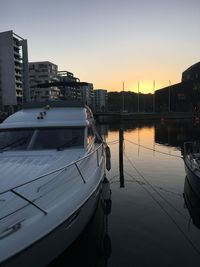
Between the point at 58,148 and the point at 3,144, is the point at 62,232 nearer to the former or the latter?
the point at 58,148

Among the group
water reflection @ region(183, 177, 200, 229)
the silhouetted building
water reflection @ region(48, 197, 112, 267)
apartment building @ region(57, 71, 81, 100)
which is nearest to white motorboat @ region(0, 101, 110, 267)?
water reflection @ region(48, 197, 112, 267)

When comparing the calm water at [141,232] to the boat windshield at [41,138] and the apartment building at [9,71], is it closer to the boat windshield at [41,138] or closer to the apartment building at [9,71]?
the boat windshield at [41,138]

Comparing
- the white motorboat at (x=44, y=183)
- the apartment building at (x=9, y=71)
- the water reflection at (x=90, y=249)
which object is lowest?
the water reflection at (x=90, y=249)

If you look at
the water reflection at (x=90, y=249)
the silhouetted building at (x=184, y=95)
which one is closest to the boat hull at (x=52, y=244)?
the water reflection at (x=90, y=249)

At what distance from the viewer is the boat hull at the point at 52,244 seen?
4422 millimetres

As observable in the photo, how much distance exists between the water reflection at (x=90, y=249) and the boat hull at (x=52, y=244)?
0.80m

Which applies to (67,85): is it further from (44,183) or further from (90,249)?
(44,183)

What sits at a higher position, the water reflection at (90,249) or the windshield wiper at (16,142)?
the windshield wiper at (16,142)

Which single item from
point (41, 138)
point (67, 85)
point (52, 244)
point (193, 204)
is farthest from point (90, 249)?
point (67, 85)

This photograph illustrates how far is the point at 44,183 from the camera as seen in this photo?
6.35 metres

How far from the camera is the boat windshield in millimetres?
8953

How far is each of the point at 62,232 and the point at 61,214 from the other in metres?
0.32

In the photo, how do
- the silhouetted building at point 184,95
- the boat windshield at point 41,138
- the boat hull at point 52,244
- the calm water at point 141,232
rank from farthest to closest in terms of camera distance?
the silhouetted building at point 184,95 → the boat windshield at point 41,138 → the calm water at point 141,232 → the boat hull at point 52,244

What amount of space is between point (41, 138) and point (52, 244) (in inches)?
174
